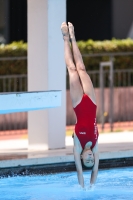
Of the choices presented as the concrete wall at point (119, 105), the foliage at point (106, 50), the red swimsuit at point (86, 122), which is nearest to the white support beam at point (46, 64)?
the red swimsuit at point (86, 122)

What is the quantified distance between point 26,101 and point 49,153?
4.16ft

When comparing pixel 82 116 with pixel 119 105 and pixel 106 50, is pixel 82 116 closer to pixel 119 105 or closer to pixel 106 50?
pixel 119 105

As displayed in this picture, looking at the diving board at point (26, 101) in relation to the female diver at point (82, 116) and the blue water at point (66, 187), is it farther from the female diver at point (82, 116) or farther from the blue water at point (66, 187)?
the blue water at point (66, 187)

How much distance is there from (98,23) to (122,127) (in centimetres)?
550

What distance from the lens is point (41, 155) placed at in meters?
8.35

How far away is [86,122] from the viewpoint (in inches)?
283

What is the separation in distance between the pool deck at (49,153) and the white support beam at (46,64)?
0.29m

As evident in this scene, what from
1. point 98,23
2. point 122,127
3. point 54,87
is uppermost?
point 98,23

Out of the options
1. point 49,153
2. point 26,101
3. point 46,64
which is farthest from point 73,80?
point 46,64

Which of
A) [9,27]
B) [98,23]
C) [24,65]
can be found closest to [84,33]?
[98,23]

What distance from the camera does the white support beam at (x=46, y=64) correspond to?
9.12 metres

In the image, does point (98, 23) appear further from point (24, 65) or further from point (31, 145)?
point (31, 145)

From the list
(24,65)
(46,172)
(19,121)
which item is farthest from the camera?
(24,65)

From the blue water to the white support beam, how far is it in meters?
1.26
